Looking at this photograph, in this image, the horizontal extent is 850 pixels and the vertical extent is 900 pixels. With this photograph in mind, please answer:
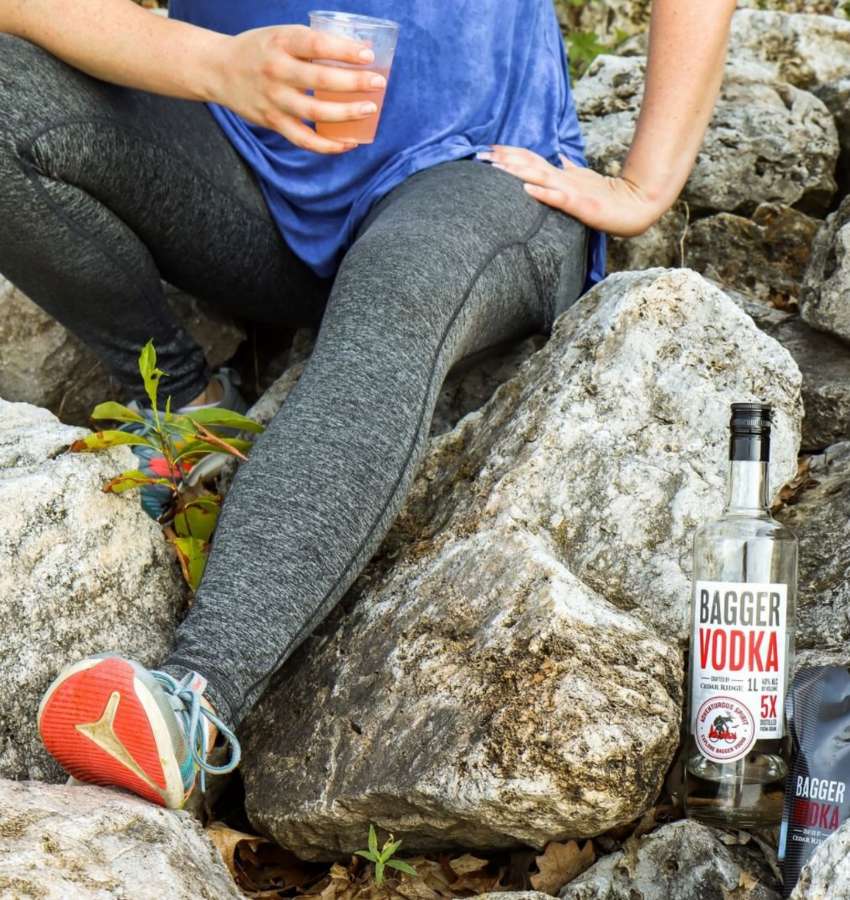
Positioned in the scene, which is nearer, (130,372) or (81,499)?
(81,499)

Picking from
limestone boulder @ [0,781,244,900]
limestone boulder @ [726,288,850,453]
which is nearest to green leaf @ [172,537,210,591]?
limestone boulder @ [0,781,244,900]

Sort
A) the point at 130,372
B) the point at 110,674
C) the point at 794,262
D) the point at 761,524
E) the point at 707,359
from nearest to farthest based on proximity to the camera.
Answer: the point at 110,674
the point at 761,524
the point at 707,359
the point at 130,372
the point at 794,262

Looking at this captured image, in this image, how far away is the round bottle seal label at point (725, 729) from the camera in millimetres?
1795

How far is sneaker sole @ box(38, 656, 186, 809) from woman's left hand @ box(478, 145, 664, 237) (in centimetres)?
146

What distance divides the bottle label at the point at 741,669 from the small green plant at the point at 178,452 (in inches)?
34.9

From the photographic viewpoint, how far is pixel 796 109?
3.50m

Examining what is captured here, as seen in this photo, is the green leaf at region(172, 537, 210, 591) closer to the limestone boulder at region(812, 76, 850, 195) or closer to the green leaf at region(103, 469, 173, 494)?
the green leaf at region(103, 469, 173, 494)

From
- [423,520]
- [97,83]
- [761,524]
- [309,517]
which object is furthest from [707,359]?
[97,83]

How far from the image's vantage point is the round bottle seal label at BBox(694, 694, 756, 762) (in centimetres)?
179

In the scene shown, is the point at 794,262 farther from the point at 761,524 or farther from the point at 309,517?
the point at 309,517

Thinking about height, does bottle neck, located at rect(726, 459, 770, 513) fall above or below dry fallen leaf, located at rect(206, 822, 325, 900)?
above

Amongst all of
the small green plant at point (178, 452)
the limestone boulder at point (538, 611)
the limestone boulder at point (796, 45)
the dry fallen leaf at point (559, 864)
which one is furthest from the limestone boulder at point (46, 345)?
the limestone boulder at point (796, 45)

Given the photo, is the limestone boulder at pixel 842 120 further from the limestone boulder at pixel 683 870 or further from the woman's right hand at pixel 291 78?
the limestone boulder at pixel 683 870

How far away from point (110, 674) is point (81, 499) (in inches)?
21.3
